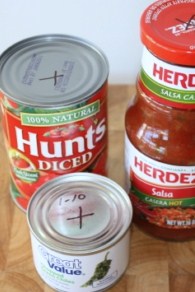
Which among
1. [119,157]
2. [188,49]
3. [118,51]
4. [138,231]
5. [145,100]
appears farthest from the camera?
[118,51]

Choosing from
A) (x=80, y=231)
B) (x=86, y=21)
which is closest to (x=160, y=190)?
(x=80, y=231)

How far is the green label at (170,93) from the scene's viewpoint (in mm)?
847

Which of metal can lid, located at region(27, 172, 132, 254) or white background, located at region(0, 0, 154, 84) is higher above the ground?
white background, located at region(0, 0, 154, 84)

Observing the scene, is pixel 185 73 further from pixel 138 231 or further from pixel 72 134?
pixel 138 231

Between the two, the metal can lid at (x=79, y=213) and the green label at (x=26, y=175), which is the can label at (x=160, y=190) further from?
the green label at (x=26, y=175)

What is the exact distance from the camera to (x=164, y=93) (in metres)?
0.86

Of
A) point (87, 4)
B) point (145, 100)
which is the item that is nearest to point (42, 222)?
point (145, 100)

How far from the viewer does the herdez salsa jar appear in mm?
833

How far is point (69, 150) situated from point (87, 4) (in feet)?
1.14

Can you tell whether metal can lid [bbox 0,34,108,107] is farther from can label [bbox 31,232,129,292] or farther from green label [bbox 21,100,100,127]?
can label [bbox 31,232,129,292]

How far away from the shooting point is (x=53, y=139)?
0.94m

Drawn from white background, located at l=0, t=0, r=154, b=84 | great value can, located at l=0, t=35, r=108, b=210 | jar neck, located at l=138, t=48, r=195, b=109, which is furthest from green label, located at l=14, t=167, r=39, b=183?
white background, located at l=0, t=0, r=154, b=84

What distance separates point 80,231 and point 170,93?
8.7 inches

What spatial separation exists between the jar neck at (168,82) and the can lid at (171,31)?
0.01 metres
